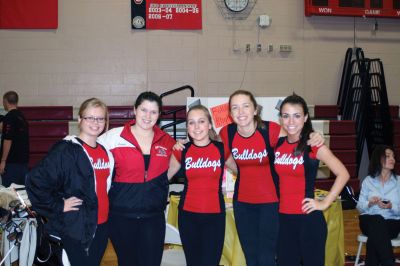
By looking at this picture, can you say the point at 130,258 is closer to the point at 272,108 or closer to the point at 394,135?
the point at 272,108

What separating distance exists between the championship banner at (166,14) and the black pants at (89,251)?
6005 mm

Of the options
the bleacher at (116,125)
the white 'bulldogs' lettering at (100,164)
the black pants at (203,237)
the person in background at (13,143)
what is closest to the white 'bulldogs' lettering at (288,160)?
the black pants at (203,237)

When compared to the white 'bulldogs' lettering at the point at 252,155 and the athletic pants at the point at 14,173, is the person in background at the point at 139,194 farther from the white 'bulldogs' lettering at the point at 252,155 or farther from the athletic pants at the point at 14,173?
the athletic pants at the point at 14,173

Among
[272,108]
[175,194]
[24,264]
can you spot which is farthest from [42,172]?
[272,108]

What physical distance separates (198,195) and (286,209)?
542mm

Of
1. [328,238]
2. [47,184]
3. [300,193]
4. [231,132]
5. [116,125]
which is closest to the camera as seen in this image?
[47,184]

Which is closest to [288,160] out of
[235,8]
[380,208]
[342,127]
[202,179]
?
[202,179]

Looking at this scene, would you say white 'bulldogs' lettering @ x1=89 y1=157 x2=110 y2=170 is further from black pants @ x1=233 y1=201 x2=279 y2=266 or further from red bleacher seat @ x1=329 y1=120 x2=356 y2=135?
red bleacher seat @ x1=329 y1=120 x2=356 y2=135

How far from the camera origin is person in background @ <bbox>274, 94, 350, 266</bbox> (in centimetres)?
270

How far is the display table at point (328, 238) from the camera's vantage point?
349cm

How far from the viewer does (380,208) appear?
4.05 m

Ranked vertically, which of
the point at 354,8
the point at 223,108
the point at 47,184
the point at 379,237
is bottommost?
the point at 379,237

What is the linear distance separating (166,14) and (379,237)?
5.57m

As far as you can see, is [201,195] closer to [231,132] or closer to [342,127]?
[231,132]
